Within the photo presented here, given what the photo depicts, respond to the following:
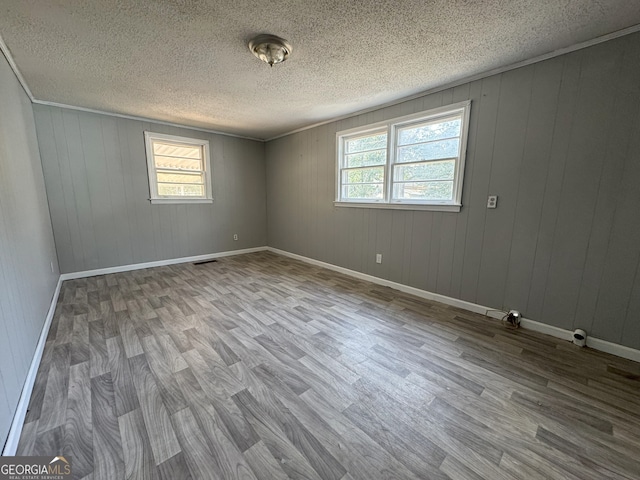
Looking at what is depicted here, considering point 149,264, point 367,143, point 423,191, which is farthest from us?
point 149,264

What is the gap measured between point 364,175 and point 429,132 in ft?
3.46

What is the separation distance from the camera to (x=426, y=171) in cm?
304

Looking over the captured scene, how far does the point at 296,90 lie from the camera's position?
9.50 feet

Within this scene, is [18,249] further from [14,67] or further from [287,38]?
[287,38]

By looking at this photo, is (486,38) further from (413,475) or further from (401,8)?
(413,475)

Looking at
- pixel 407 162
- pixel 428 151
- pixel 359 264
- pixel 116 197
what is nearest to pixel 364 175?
pixel 407 162

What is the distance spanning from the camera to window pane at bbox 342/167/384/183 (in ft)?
11.7

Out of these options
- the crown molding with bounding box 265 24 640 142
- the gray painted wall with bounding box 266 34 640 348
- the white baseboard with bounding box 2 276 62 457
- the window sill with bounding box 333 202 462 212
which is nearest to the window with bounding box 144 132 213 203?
the white baseboard with bounding box 2 276 62 457

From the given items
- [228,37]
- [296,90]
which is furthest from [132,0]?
[296,90]

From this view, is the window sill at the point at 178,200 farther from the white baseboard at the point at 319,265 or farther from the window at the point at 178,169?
the white baseboard at the point at 319,265

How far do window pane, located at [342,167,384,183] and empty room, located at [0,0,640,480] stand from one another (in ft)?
0.10

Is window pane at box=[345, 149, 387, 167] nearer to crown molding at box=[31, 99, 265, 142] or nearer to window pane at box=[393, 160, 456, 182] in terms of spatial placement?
window pane at box=[393, 160, 456, 182]

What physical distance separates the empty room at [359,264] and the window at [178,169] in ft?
1.67

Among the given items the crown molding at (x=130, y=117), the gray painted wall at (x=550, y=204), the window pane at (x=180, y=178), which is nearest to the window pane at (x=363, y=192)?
Result: the gray painted wall at (x=550, y=204)
